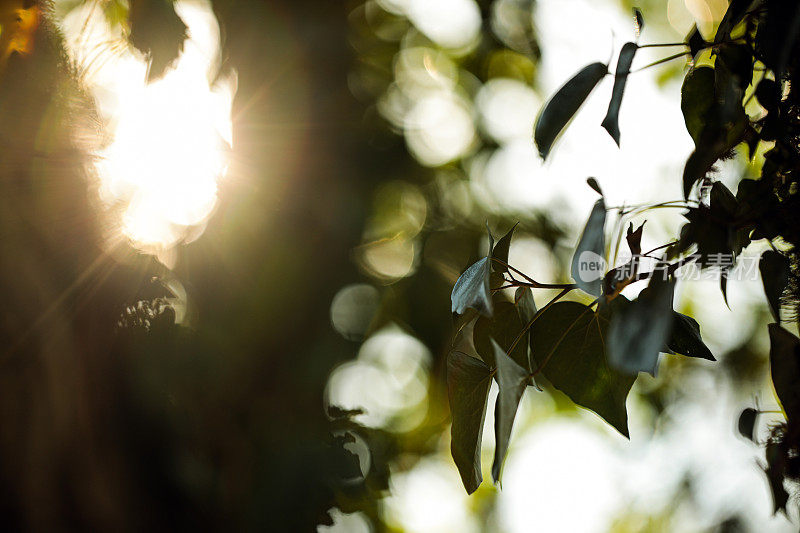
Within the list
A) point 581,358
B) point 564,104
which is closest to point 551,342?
point 581,358

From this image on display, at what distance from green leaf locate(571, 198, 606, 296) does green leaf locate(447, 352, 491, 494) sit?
9 centimetres

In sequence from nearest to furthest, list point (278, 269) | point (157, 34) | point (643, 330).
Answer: point (643, 330), point (157, 34), point (278, 269)

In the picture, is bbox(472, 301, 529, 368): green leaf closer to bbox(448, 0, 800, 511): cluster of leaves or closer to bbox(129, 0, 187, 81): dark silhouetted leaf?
bbox(448, 0, 800, 511): cluster of leaves

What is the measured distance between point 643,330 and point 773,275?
91mm

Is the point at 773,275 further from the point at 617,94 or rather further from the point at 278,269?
the point at 278,269

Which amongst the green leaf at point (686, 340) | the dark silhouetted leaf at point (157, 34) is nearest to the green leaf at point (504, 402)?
the green leaf at point (686, 340)

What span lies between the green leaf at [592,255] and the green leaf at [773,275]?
0.08 m

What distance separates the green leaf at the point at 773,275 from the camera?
0.78ft

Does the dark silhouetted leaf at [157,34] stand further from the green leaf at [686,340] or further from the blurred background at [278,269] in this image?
the green leaf at [686,340]

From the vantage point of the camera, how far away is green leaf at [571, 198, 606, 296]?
0.69ft

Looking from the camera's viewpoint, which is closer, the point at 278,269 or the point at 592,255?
the point at 592,255

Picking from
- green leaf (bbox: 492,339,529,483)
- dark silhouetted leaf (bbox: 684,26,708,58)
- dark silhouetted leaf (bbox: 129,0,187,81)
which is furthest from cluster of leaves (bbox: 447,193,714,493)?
dark silhouetted leaf (bbox: 129,0,187,81)

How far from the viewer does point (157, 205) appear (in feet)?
2.87

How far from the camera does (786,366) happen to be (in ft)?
0.74
